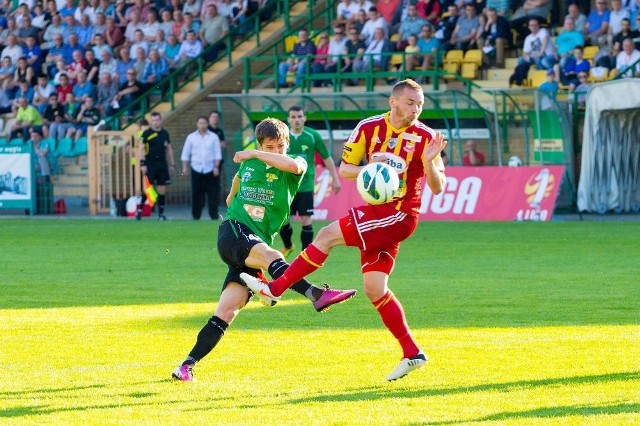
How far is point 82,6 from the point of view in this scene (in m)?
38.0

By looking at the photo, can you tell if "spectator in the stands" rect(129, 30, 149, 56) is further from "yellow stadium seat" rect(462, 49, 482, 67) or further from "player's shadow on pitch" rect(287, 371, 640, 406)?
"player's shadow on pitch" rect(287, 371, 640, 406)

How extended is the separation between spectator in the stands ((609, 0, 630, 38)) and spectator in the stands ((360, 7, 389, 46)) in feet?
18.4

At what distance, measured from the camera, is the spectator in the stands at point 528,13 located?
1151 inches

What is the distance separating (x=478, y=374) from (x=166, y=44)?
90.7 ft

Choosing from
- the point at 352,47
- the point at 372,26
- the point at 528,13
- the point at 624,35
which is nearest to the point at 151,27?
the point at 352,47

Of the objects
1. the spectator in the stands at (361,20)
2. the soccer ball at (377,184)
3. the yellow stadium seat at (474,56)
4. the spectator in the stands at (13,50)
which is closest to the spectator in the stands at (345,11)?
the spectator in the stands at (361,20)

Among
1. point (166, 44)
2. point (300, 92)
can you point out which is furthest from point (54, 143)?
point (300, 92)

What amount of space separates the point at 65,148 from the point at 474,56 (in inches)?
406

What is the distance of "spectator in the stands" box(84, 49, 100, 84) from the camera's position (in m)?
35.2

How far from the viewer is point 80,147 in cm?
3234

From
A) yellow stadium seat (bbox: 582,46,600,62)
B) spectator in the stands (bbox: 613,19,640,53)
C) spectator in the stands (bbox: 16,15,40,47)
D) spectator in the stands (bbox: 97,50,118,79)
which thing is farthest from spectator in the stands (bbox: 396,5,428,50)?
spectator in the stands (bbox: 16,15,40,47)

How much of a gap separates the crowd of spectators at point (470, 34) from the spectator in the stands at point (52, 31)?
343 inches

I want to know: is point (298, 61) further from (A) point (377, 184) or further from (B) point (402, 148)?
(A) point (377, 184)

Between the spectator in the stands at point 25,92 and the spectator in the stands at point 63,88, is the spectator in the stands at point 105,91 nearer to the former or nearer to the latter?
the spectator in the stands at point 63,88
